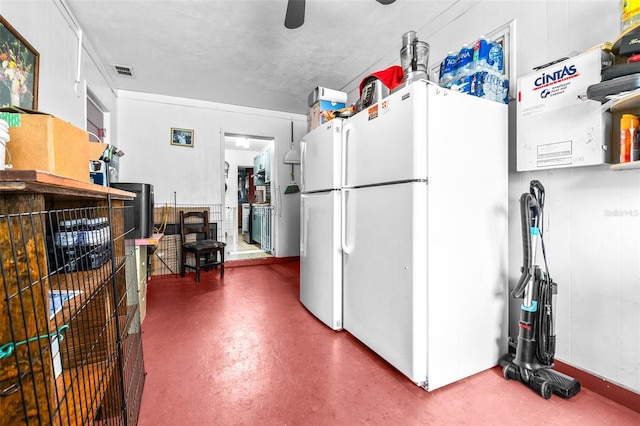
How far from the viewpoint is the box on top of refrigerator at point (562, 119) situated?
1.57 meters

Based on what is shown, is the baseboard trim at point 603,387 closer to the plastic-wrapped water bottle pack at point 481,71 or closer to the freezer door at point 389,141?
the freezer door at point 389,141

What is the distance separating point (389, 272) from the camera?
191 cm

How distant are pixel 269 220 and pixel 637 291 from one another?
5.13 m

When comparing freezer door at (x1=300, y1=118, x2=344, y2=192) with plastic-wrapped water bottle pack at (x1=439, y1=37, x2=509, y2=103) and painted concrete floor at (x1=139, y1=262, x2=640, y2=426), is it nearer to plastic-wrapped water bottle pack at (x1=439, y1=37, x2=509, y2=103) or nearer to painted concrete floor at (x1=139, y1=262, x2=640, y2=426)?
plastic-wrapped water bottle pack at (x1=439, y1=37, x2=509, y2=103)

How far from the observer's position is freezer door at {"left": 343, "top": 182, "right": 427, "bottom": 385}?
1689 millimetres

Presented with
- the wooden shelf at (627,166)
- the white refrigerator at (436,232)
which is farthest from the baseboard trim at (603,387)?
the wooden shelf at (627,166)

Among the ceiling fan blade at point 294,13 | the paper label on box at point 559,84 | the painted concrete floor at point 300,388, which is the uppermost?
the ceiling fan blade at point 294,13

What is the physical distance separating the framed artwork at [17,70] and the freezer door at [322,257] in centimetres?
214

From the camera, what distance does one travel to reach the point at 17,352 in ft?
2.15

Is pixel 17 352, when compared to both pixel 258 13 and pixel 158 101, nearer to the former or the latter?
pixel 258 13

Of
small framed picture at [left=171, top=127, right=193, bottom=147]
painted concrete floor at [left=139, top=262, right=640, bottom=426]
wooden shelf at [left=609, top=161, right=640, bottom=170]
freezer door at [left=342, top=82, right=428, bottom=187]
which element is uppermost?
small framed picture at [left=171, top=127, right=193, bottom=147]

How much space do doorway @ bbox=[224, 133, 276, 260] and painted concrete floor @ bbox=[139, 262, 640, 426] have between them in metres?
2.91

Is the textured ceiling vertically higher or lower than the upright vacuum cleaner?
higher

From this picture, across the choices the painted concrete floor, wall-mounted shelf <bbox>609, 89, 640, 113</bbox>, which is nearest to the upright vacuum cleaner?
the painted concrete floor
